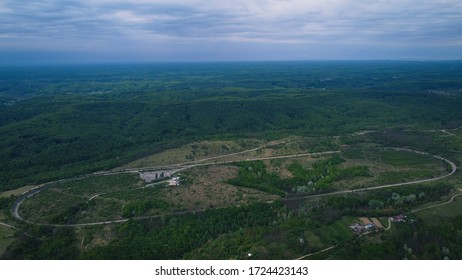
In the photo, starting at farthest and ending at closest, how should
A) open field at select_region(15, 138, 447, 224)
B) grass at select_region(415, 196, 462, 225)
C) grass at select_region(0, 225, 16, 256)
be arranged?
open field at select_region(15, 138, 447, 224)
grass at select_region(415, 196, 462, 225)
grass at select_region(0, 225, 16, 256)

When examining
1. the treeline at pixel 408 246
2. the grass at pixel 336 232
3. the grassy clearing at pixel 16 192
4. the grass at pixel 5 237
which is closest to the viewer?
the treeline at pixel 408 246

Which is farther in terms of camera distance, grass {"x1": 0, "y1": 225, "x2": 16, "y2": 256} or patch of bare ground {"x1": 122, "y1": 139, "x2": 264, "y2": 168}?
patch of bare ground {"x1": 122, "y1": 139, "x2": 264, "y2": 168}

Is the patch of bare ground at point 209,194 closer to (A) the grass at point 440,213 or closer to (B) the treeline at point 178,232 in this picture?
(B) the treeline at point 178,232

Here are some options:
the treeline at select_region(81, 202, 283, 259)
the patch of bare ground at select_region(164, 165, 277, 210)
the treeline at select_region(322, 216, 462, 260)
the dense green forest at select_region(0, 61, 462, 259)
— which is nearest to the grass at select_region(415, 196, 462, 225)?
the dense green forest at select_region(0, 61, 462, 259)

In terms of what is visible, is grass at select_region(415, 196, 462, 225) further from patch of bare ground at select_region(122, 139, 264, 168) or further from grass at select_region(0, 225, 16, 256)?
grass at select_region(0, 225, 16, 256)

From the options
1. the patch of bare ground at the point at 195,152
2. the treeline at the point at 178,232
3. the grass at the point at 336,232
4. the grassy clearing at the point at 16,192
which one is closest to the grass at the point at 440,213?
the grass at the point at 336,232

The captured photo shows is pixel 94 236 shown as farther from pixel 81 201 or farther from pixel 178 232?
pixel 81 201

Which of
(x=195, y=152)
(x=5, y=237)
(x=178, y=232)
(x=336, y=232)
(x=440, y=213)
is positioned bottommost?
(x=5, y=237)

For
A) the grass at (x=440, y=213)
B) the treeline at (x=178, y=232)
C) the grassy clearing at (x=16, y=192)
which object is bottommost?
the grassy clearing at (x=16, y=192)

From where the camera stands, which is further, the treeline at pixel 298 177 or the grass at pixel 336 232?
the treeline at pixel 298 177

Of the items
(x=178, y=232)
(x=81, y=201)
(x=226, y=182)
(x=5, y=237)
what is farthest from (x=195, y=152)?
(x=5, y=237)
